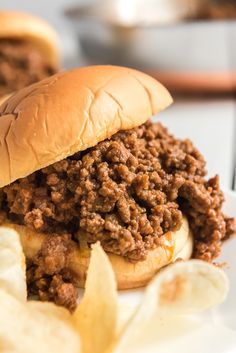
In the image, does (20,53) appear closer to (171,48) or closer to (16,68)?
(16,68)

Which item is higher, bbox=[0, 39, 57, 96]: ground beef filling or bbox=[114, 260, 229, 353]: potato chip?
bbox=[114, 260, 229, 353]: potato chip

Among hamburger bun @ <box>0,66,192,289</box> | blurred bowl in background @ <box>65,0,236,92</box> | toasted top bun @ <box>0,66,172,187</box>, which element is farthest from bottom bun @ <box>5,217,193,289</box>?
blurred bowl in background @ <box>65,0,236,92</box>

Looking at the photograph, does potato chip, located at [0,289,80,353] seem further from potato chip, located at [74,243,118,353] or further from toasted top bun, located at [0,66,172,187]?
toasted top bun, located at [0,66,172,187]

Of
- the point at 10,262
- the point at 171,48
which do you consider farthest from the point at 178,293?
the point at 171,48

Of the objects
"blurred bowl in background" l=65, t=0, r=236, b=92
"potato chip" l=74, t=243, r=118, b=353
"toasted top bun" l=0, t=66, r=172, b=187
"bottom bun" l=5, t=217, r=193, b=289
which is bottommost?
"blurred bowl in background" l=65, t=0, r=236, b=92

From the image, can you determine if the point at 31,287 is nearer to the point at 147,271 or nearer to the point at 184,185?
the point at 147,271

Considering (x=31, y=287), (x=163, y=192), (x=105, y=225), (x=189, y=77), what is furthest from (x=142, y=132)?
(x=189, y=77)

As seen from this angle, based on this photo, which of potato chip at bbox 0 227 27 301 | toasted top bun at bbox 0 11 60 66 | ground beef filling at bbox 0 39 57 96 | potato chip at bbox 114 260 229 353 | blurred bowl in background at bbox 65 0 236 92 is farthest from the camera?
blurred bowl in background at bbox 65 0 236 92
